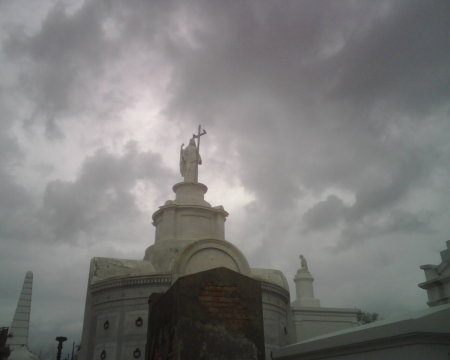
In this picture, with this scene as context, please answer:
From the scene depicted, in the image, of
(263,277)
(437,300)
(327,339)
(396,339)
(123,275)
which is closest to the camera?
(396,339)

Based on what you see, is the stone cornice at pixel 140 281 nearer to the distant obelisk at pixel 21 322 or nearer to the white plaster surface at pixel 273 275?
the white plaster surface at pixel 273 275

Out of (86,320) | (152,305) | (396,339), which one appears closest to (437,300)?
(396,339)

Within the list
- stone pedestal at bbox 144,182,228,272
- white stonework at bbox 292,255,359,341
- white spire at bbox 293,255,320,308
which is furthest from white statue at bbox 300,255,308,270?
stone pedestal at bbox 144,182,228,272

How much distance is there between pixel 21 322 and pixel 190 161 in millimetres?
15869

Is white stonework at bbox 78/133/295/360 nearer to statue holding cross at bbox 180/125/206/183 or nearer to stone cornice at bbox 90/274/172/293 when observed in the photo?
stone cornice at bbox 90/274/172/293

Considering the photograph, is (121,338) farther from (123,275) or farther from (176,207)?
(176,207)

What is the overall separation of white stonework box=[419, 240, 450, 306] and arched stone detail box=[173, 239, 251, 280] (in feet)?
29.6

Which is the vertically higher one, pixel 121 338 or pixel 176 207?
pixel 176 207

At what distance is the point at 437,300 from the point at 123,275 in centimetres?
1586

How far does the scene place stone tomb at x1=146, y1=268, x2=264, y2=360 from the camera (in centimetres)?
760

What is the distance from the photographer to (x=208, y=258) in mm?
21719

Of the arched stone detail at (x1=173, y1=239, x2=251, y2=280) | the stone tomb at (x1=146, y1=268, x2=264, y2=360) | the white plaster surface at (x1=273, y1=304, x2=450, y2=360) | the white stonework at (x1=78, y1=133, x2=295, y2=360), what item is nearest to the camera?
the stone tomb at (x1=146, y1=268, x2=264, y2=360)

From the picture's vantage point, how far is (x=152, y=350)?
381 inches

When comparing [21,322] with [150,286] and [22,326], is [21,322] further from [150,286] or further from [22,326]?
[150,286]
